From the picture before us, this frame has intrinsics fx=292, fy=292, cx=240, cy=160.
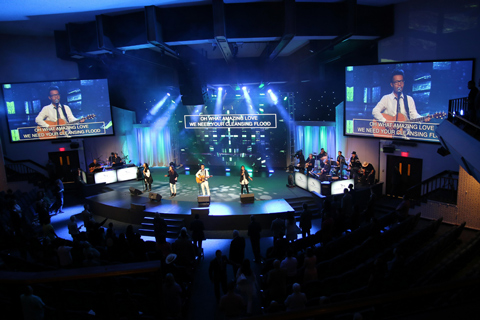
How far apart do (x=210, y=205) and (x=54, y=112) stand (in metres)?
9.34

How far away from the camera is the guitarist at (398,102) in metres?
10.7

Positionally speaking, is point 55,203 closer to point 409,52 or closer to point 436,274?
point 436,274

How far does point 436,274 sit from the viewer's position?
4.74 meters

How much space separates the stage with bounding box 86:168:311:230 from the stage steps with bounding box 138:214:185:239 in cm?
7

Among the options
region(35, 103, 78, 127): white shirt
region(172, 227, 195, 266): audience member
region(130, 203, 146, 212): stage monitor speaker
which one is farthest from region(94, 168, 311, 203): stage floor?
region(172, 227, 195, 266): audience member

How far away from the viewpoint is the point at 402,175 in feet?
39.0

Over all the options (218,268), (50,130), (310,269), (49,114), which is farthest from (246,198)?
(49,114)

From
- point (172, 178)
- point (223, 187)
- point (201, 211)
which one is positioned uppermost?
point (172, 178)

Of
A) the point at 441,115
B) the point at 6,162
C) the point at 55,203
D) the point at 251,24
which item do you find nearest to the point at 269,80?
the point at 251,24

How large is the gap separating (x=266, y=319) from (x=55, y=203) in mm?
13454

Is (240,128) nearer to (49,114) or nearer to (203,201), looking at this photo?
(203,201)

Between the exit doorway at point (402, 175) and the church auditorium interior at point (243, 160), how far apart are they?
7cm

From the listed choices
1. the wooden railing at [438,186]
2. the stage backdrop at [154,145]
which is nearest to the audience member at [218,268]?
the wooden railing at [438,186]

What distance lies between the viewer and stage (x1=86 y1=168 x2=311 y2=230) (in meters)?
10.1
